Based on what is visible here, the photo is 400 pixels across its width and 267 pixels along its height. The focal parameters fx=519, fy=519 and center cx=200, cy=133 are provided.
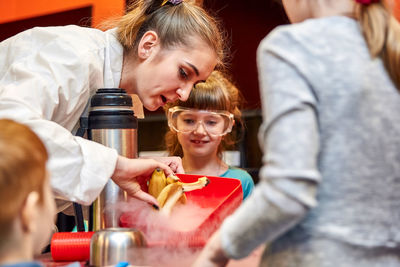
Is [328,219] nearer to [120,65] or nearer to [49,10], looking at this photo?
[120,65]

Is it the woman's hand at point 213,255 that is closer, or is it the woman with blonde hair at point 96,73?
the woman's hand at point 213,255

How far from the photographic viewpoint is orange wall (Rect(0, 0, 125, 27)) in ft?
13.9

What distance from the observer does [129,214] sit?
57.4 inches

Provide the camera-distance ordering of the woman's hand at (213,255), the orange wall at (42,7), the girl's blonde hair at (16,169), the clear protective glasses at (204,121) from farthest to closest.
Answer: the orange wall at (42,7)
the clear protective glasses at (204,121)
the woman's hand at (213,255)
the girl's blonde hair at (16,169)

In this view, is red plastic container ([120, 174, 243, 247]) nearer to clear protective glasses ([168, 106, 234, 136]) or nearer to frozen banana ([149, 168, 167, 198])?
frozen banana ([149, 168, 167, 198])

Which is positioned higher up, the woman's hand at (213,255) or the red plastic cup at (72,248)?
the woman's hand at (213,255)

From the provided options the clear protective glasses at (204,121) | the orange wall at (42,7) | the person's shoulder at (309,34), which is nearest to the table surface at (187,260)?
the person's shoulder at (309,34)

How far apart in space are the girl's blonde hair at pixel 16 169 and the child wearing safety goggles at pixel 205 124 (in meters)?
1.89

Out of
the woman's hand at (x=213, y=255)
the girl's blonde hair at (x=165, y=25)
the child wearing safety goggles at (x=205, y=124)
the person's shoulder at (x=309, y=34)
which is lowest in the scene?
the child wearing safety goggles at (x=205, y=124)

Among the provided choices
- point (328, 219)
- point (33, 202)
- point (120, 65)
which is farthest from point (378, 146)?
A: point (120, 65)

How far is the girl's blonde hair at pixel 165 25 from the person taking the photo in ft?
5.91

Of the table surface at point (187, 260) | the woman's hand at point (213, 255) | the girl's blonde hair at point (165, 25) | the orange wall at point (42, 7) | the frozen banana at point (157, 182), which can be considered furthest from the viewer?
the orange wall at point (42, 7)

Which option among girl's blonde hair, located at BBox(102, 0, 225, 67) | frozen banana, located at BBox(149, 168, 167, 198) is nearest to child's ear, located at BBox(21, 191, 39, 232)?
frozen banana, located at BBox(149, 168, 167, 198)

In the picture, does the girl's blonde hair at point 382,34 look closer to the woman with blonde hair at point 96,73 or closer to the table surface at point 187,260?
the table surface at point 187,260
